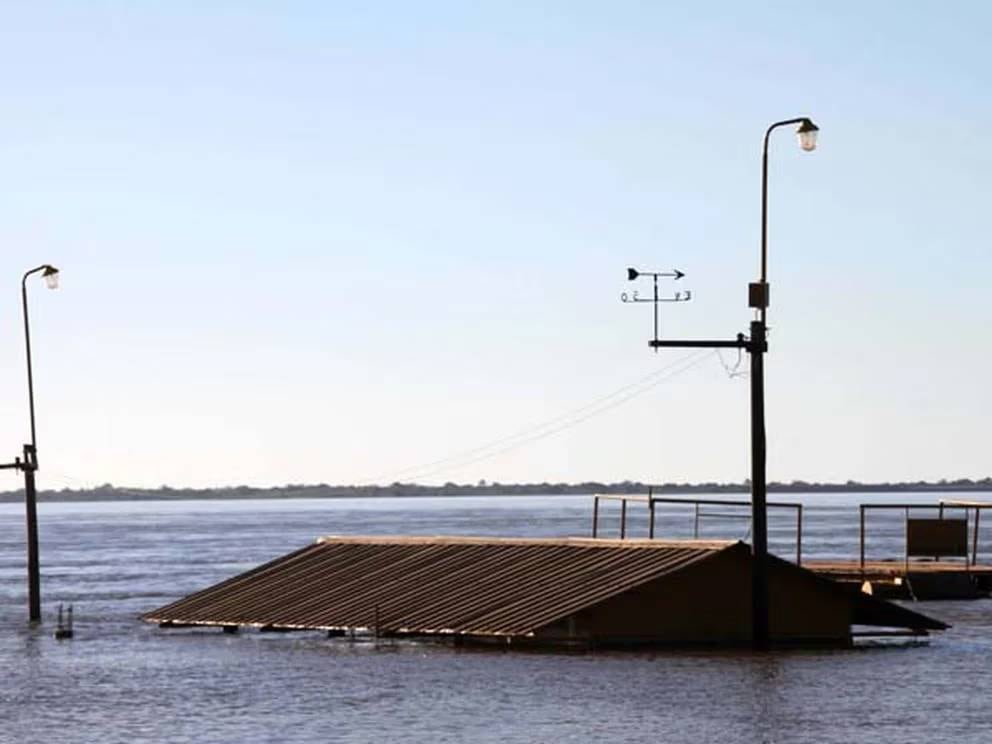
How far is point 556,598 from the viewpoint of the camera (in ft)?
153

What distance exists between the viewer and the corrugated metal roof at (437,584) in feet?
151

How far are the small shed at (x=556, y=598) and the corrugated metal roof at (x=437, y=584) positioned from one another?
0.04 meters

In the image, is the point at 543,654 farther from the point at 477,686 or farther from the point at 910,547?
the point at 910,547

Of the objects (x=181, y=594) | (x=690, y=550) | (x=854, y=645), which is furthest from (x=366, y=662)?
(x=181, y=594)

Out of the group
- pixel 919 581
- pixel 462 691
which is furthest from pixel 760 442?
pixel 919 581

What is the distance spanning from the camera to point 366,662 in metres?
44.5

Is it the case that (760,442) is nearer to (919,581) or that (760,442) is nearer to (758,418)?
(758,418)

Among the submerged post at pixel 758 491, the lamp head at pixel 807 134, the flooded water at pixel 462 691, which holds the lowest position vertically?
the flooded water at pixel 462 691

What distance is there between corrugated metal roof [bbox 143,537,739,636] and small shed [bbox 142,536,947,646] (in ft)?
0.13

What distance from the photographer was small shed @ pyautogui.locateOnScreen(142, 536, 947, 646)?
44969 mm

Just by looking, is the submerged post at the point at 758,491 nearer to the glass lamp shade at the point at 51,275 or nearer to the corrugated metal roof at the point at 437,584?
the corrugated metal roof at the point at 437,584

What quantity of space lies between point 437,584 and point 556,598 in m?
4.41

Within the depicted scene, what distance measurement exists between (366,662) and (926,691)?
35.3ft

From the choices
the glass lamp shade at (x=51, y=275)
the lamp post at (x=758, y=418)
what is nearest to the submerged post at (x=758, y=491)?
the lamp post at (x=758, y=418)
